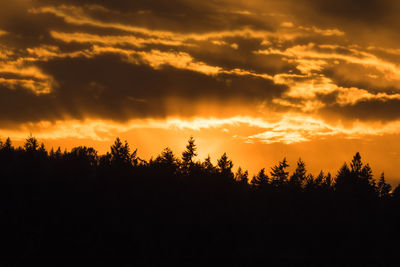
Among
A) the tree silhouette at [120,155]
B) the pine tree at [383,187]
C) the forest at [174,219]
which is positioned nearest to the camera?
the forest at [174,219]

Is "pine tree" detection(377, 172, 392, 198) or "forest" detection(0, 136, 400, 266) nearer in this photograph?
"forest" detection(0, 136, 400, 266)

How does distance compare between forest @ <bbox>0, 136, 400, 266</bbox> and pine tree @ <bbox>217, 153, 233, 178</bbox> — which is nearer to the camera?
forest @ <bbox>0, 136, 400, 266</bbox>

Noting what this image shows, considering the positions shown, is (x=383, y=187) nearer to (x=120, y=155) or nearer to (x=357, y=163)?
(x=357, y=163)

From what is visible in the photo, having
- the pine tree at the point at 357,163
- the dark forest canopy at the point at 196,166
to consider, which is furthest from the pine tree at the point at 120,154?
the pine tree at the point at 357,163

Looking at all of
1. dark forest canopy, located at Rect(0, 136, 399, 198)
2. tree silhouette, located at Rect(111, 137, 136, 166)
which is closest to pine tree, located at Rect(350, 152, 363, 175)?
dark forest canopy, located at Rect(0, 136, 399, 198)

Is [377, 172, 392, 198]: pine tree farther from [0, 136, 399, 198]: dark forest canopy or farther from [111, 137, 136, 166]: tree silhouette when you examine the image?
[111, 137, 136, 166]: tree silhouette

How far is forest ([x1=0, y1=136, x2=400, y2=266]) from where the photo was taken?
80875mm

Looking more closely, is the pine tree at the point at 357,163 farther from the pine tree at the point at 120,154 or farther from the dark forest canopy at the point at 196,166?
the pine tree at the point at 120,154

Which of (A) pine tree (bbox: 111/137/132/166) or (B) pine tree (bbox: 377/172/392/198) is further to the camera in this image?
(B) pine tree (bbox: 377/172/392/198)

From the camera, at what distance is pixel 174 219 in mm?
91688

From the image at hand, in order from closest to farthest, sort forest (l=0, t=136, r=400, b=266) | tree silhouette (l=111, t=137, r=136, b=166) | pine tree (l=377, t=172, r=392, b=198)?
1. forest (l=0, t=136, r=400, b=266)
2. tree silhouette (l=111, t=137, r=136, b=166)
3. pine tree (l=377, t=172, r=392, b=198)

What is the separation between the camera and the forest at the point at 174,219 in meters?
80.9

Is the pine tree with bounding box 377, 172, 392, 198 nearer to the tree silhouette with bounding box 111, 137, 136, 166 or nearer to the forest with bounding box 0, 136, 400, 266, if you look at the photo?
the forest with bounding box 0, 136, 400, 266

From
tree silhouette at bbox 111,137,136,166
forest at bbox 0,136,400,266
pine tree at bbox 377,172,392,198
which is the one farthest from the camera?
pine tree at bbox 377,172,392,198
